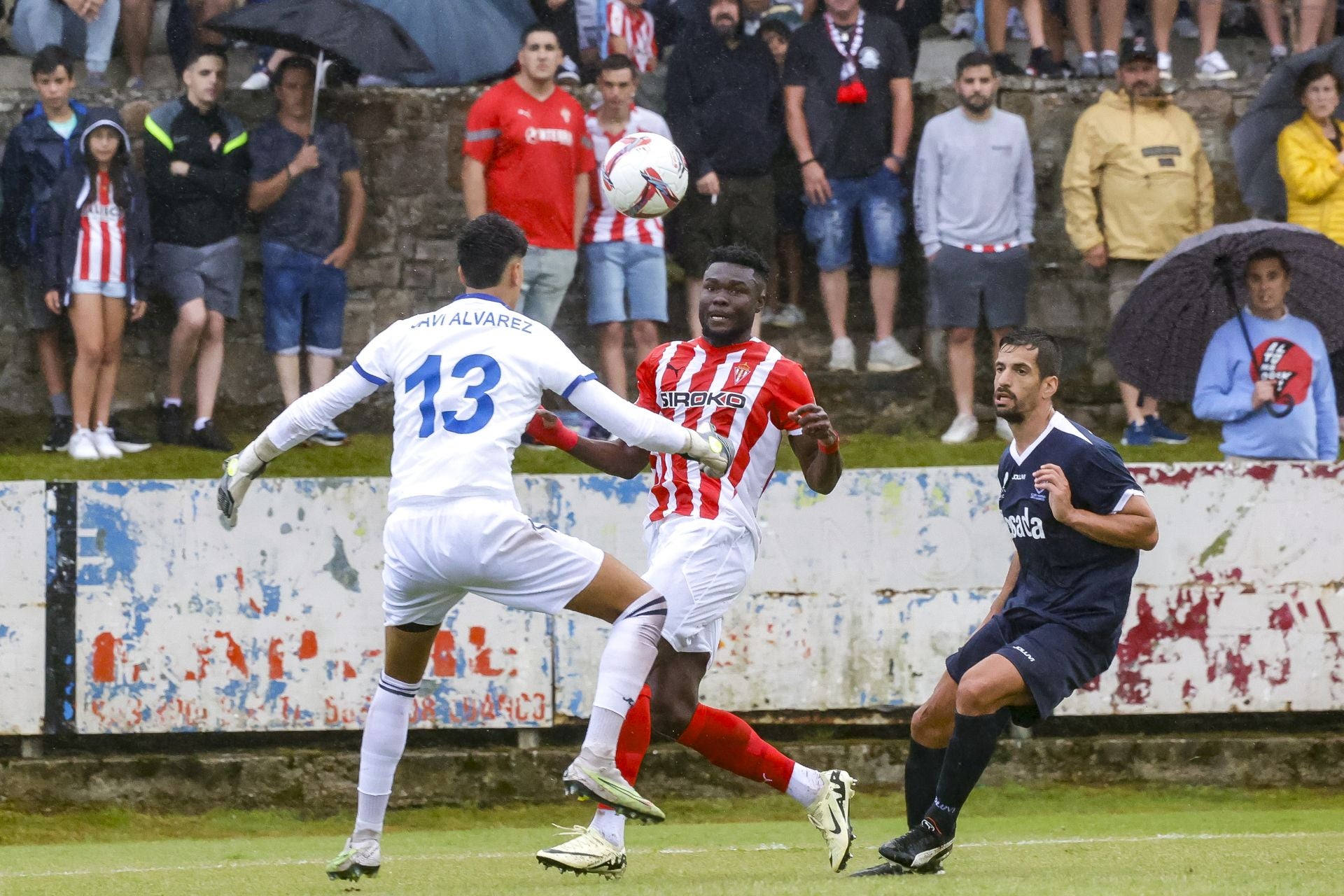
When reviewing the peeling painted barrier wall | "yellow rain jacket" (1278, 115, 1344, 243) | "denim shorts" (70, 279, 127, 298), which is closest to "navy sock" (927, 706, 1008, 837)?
the peeling painted barrier wall

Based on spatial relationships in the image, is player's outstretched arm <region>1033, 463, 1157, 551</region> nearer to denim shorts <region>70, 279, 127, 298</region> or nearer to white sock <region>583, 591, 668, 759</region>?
white sock <region>583, 591, 668, 759</region>

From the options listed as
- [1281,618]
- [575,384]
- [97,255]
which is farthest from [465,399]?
[97,255]

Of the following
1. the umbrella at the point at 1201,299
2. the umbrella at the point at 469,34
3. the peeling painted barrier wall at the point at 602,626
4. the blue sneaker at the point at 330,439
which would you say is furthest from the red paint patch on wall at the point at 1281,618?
the umbrella at the point at 469,34

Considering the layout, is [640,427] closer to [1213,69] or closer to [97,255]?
[97,255]

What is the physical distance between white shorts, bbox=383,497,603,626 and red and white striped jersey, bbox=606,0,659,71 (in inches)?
281

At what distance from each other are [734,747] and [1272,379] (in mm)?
4512

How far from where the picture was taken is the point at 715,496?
248 inches

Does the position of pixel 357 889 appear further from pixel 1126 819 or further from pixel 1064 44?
pixel 1064 44

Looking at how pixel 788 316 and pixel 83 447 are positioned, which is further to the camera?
pixel 788 316

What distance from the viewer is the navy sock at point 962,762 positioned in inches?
228

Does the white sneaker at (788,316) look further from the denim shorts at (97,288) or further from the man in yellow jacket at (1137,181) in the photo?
the denim shorts at (97,288)

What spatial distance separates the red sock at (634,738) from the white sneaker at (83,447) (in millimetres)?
5520

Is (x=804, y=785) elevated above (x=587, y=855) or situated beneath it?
elevated above

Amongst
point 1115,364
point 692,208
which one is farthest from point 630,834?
point 692,208
